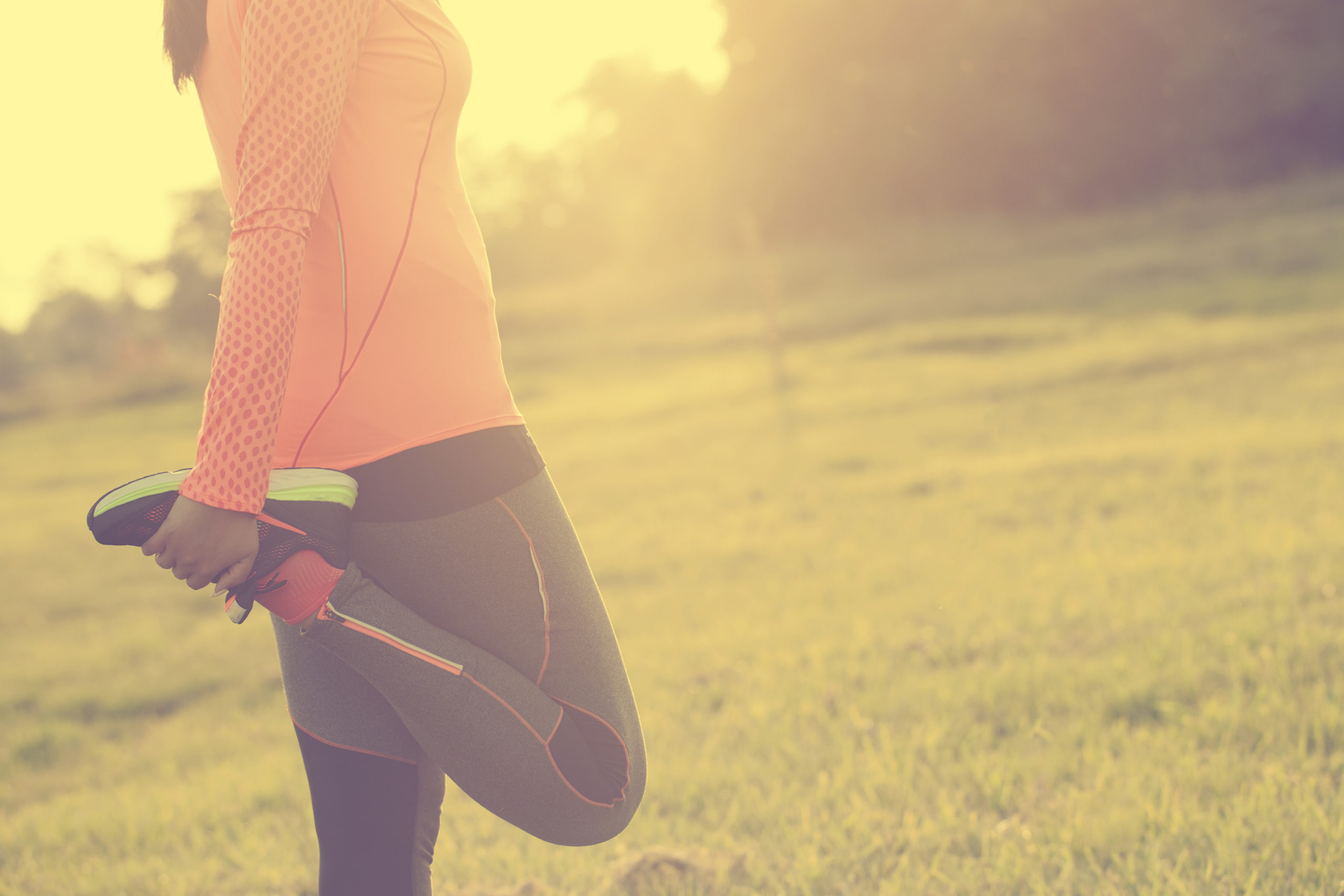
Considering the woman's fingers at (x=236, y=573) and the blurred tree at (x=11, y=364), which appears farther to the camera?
the blurred tree at (x=11, y=364)

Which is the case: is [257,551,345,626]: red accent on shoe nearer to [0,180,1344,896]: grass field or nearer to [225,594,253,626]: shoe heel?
[225,594,253,626]: shoe heel

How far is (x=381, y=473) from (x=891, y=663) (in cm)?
326

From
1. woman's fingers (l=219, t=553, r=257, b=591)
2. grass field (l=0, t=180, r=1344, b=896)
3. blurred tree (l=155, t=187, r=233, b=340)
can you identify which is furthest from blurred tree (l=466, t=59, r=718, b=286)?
woman's fingers (l=219, t=553, r=257, b=591)

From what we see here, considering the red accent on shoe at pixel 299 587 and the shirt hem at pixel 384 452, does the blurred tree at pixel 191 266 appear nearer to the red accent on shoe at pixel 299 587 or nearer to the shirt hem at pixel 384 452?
the shirt hem at pixel 384 452

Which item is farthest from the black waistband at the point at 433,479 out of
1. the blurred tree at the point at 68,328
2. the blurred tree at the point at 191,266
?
the blurred tree at the point at 68,328

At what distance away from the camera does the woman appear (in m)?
1.27

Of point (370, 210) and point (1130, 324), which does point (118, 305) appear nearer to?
point (1130, 324)

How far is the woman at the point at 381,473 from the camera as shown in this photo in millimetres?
1270

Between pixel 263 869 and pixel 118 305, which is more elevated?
pixel 118 305

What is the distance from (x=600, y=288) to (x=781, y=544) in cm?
2861

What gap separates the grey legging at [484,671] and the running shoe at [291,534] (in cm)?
4

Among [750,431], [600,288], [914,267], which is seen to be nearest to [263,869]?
[750,431]

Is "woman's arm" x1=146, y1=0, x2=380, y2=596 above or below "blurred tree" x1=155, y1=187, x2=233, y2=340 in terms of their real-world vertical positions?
below

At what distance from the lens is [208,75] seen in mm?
1485
